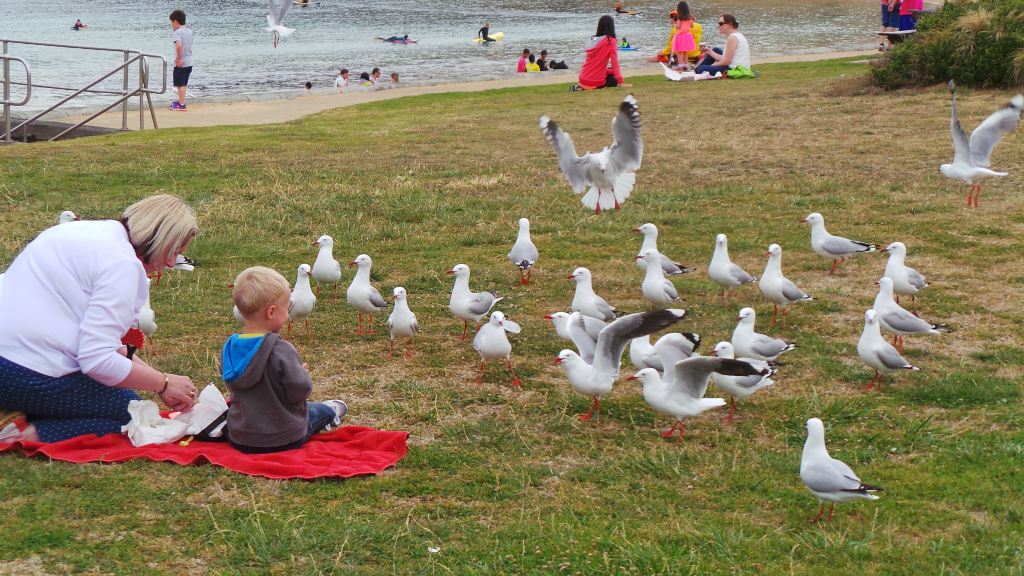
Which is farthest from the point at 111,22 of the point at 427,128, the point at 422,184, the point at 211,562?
the point at 211,562

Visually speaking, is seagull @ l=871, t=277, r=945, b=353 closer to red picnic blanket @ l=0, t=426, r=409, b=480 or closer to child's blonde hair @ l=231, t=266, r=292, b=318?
red picnic blanket @ l=0, t=426, r=409, b=480

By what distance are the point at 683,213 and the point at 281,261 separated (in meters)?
4.06

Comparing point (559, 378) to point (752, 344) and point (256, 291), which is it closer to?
point (752, 344)

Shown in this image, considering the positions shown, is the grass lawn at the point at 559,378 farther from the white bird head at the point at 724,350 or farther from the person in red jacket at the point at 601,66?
the person in red jacket at the point at 601,66

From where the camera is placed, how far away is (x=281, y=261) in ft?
31.3

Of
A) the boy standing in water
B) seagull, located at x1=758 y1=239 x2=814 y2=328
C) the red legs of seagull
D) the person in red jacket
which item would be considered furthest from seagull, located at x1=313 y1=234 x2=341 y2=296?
the person in red jacket

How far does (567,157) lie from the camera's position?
34.1 ft

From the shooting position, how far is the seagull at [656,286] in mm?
7965

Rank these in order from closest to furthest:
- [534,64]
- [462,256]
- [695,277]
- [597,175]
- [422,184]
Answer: [695,277], [462,256], [597,175], [422,184], [534,64]

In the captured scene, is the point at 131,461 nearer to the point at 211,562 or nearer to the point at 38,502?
the point at 38,502

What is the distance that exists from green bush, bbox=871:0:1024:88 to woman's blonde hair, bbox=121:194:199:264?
14656mm

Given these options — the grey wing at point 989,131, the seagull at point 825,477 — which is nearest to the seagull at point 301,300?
the seagull at point 825,477

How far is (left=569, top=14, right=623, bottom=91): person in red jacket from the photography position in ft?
72.2

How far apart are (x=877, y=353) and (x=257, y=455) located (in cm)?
360
